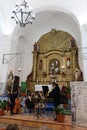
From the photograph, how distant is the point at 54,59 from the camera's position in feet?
37.6

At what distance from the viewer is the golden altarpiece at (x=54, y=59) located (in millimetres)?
10734

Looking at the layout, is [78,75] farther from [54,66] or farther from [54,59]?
[54,59]

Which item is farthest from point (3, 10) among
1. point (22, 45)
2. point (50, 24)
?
point (50, 24)

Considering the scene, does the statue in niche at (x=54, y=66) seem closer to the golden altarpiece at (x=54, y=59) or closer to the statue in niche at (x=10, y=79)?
the golden altarpiece at (x=54, y=59)

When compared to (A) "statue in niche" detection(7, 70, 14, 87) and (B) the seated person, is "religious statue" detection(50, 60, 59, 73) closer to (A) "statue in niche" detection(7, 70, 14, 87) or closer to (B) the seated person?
(A) "statue in niche" detection(7, 70, 14, 87)

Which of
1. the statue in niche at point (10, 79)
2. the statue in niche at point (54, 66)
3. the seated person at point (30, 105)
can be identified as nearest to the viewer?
the seated person at point (30, 105)

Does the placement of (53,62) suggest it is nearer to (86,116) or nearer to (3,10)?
(3,10)

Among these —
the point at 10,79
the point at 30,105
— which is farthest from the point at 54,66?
the point at 30,105

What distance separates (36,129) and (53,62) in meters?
7.17

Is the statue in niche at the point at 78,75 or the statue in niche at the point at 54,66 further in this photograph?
the statue in niche at the point at 54,66

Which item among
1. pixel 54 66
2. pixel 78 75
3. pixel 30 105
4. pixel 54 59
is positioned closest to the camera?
pixel 30 105

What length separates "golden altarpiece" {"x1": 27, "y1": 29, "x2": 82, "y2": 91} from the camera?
10734 millimetres

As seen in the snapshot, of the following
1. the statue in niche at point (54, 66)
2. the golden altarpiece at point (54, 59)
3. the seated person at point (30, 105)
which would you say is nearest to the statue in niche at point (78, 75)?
the golden altarpiece at point (54, 59)

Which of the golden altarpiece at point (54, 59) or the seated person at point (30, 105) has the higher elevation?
the golden altarpiece at point (54, 59)
